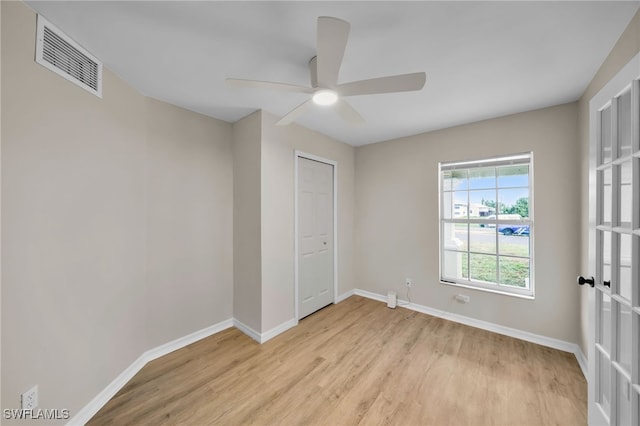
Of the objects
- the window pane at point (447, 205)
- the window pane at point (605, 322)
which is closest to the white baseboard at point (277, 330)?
the window pane at point (447, 205)

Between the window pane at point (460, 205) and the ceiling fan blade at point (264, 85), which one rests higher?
the ceiling fan blade at point (264, 85)

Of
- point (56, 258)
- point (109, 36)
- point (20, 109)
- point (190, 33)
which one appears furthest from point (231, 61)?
Answer: point (56, 258)

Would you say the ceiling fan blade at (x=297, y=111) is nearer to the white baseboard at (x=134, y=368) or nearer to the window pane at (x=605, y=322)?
the window pane at (x=605, y=322)

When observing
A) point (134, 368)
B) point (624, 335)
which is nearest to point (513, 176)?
point (624, 335)

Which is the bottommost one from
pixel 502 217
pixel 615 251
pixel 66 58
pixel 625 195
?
pixel 615 251

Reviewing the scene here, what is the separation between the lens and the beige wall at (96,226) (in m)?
1.22

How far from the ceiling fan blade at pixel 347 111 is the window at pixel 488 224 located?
181cm

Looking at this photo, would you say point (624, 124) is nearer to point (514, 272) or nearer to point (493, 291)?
point (514, 272)

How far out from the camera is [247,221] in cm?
265

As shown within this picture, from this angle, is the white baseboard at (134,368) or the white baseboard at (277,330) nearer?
the white baseboard at (134,368)

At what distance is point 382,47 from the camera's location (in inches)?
59.9

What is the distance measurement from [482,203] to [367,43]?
2.39m

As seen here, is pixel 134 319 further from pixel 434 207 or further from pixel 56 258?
pixel 434 207

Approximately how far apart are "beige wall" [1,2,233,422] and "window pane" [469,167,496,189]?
3011mm
